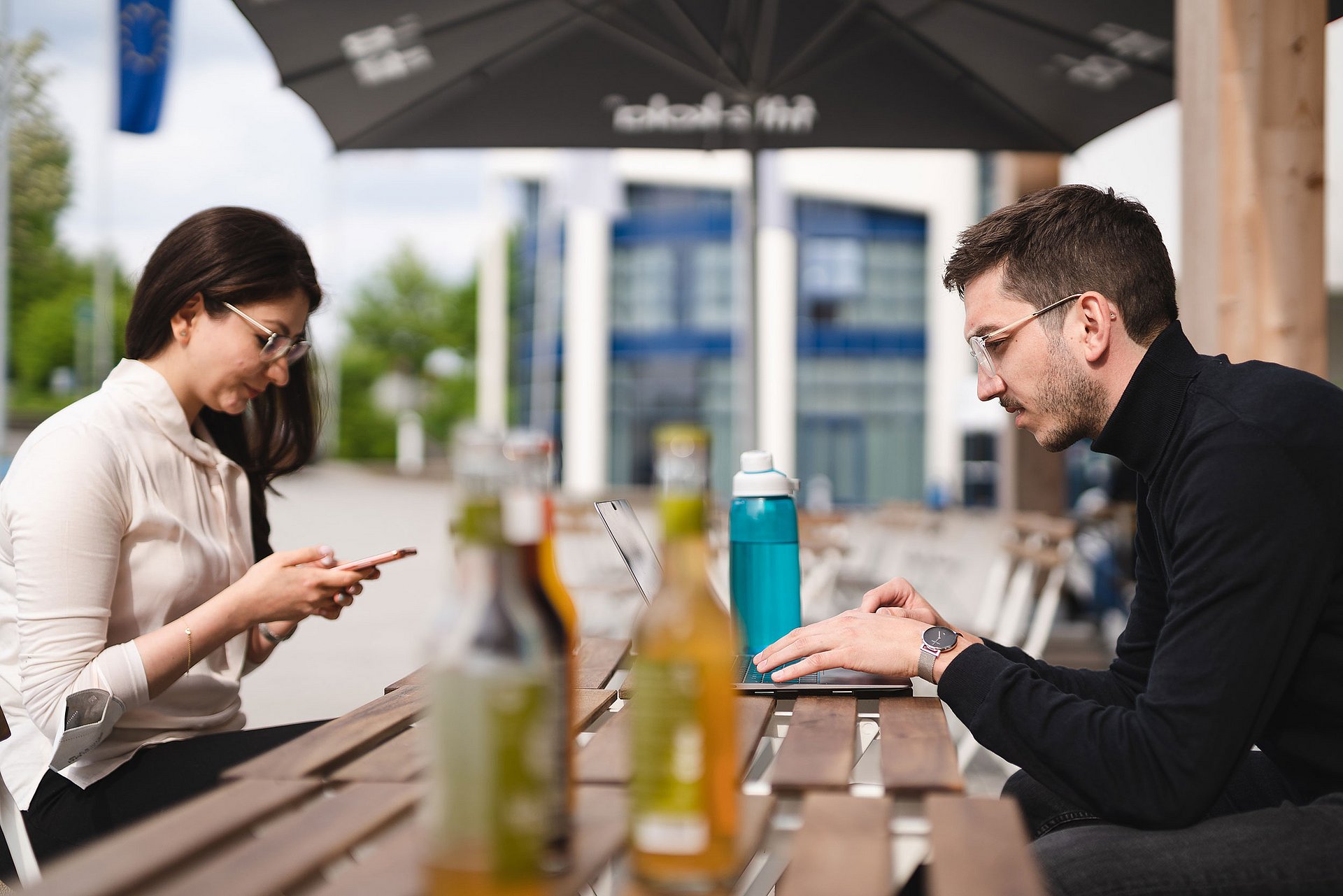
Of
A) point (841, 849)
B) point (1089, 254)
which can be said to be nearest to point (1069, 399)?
point (1089, 254)

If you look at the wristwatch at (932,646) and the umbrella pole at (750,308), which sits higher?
the umbrella pole at (750,308)

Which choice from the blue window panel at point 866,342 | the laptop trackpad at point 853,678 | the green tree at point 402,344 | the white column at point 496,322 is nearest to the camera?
the laptop trackpad at point 853,678

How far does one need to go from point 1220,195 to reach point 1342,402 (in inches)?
75.5

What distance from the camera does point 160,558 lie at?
7.40 feet

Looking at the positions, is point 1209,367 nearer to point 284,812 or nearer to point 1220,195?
point 284,812

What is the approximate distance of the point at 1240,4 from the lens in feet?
10.8

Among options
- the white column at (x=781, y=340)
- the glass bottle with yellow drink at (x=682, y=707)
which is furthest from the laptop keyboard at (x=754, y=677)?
the white column at (x=781, y=340)

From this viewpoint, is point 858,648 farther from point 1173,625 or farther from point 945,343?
point 945,343

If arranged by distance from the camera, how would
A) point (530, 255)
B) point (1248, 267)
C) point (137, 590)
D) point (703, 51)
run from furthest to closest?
point (530, 255) < point (703, 51) < point (1248, 267) < point (137, 590)

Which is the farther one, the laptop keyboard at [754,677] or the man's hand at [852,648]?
the laptop keyboard at [754,677]

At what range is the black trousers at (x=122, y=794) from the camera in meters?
2.00

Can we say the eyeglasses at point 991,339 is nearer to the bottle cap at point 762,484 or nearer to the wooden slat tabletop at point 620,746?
the bottle cap at point 762,484

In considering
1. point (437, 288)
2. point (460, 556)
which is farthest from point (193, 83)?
point (460, 556)

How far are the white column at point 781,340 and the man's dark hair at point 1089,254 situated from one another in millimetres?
29485
